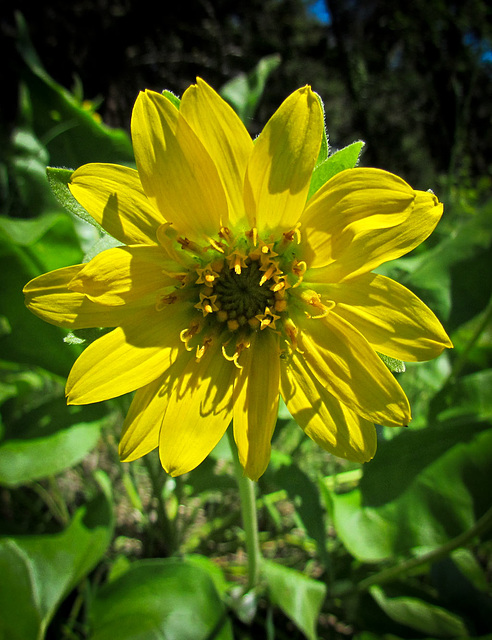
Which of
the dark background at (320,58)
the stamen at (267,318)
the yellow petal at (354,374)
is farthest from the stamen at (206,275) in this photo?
the dark background at (320,58)

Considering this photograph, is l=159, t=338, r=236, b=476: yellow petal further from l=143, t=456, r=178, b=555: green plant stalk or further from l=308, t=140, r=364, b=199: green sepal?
l=143, t=456, r=178, b=555: green plant stalk

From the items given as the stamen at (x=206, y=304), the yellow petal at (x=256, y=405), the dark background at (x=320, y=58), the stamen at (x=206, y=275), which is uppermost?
the dark background at (x=320, y=58)

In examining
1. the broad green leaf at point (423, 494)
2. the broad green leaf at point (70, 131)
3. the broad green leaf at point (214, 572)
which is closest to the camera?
the broad green leaf at point (423, 494)

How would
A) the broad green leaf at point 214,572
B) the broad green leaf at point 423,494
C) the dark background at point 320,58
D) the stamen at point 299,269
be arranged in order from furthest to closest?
the dark background at point 320,58, the broad green leaf at point 214,572, the broad green leaf at point 423,494, the stamen at point 299,269

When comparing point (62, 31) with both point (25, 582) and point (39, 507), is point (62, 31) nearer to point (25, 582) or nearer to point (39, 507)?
point (39, 507)

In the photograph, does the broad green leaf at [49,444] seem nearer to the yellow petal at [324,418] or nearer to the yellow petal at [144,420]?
the yellow petal at [144,420]

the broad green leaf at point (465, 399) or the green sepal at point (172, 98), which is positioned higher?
the green sepal at point (172, 98)

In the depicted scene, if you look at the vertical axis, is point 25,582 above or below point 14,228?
below

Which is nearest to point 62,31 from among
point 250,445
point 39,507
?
point 39,507
